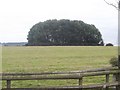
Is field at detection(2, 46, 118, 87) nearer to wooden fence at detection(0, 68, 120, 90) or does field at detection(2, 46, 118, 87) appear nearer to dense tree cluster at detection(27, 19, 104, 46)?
wooden fence at detection(0, 68, 120, 90)

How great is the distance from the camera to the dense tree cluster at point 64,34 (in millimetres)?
87688

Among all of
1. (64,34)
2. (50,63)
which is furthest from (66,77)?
(64,34)

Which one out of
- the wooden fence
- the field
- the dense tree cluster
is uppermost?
the dense tree cluster

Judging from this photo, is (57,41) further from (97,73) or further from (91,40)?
(97,73)

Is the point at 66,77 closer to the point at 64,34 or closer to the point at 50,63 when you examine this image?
the point at 50,63

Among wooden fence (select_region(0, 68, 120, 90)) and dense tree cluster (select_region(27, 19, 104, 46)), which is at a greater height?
dense tree cluster (select_region(27, 19, 104, 46))

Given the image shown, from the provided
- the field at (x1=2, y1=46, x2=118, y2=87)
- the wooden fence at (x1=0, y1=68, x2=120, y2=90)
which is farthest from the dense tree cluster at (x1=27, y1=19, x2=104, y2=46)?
the wooden fence at (x1=0, y1=68, x2=120, y2=90)

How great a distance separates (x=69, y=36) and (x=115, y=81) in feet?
265

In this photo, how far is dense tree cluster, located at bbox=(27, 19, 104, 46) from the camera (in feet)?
288

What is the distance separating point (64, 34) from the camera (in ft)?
313

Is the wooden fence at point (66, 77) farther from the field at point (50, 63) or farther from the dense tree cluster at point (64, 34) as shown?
the dense tree cluster at point (64, 34)

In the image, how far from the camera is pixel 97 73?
8.64 meters

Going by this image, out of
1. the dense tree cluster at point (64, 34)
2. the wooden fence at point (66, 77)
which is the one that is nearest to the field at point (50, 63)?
the wooden fence at point (66, 77)

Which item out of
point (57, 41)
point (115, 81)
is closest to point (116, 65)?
point (115, 81)
